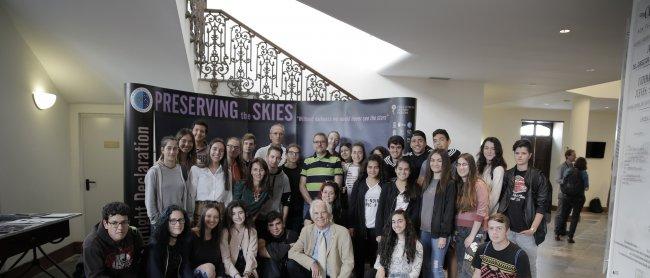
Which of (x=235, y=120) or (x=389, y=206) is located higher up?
(x=235, y=120)

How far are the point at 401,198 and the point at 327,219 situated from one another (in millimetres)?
672

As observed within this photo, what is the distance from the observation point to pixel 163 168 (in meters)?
3.08

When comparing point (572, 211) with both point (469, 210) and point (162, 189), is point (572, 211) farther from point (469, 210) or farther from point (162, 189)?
point (162, 189)

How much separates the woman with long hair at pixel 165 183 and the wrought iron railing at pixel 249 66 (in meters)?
1.75

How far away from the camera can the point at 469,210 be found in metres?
3.03

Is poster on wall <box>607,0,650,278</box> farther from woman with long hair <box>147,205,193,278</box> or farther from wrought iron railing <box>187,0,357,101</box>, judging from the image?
wrought iron railing <box>187,0,357,101</box>

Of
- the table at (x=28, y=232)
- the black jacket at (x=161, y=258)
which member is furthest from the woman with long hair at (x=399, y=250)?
the table at (x=28, y=232)

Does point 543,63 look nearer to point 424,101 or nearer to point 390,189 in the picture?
point 424,101

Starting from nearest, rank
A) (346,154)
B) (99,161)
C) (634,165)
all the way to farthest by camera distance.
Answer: (634,165)
(346,154)
(99,161)

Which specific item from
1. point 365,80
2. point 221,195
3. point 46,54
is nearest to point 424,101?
point 365,80

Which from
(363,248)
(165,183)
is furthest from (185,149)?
(363,248)

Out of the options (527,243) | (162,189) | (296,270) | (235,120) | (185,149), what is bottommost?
(296,270)

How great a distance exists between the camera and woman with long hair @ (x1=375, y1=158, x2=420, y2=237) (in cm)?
317

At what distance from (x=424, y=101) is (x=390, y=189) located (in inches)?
127
